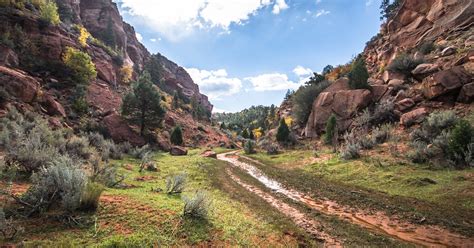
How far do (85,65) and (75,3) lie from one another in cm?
4948

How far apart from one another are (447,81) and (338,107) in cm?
1411

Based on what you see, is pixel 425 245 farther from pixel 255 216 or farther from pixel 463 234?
pixel 255 216

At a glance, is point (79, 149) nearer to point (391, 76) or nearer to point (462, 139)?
point (462, 139)

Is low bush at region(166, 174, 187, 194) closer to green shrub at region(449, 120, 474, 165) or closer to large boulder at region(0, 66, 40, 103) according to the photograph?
green shrub at region(449, 120, 474, 165)

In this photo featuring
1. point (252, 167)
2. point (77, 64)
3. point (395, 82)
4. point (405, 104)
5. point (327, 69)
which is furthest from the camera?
point (327, 69)

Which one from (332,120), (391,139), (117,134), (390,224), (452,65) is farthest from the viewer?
(332,120)

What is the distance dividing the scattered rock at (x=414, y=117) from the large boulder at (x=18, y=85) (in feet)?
114

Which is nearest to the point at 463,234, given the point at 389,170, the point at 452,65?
the point at 389,170

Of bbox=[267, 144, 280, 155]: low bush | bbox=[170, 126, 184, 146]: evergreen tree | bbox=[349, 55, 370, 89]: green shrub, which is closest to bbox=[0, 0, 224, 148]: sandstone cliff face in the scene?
bbox=[170, 126, 184, 146]: evergreen tree

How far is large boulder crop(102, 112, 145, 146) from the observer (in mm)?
28759

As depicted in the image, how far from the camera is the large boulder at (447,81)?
845 inches

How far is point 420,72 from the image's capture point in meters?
27.1

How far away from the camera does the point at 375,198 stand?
11.9 metres

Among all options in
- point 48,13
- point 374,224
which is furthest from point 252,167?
point 48,13
